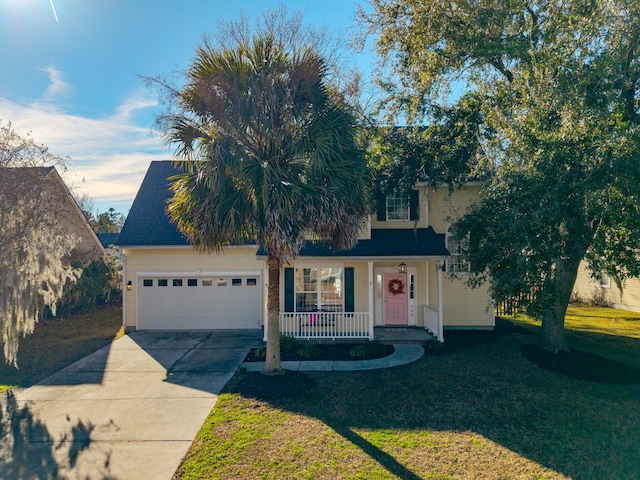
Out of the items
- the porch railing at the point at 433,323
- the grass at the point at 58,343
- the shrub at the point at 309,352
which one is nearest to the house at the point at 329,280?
the porch railing at the point at 433,323

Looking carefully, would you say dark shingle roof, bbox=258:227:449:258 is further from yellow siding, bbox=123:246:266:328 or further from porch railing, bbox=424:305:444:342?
yellow siding, bbox=123:246:266:328

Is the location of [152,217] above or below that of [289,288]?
above

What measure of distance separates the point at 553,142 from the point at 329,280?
835cm

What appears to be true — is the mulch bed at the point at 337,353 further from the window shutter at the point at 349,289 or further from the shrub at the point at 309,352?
the window shutter at the point at 349,289

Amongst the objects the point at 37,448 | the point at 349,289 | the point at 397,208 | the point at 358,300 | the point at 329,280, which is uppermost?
the point at 397,208

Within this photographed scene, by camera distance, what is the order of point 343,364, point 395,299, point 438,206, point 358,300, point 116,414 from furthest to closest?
point 438,206 < point 395,299 < point 358,300 < point 343,364 < point 116,414

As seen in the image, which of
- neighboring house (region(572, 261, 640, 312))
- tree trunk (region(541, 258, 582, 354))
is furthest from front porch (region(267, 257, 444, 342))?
neighboring house (region(572, 261, 640, 312))

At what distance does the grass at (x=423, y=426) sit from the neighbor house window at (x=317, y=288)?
4542 mm

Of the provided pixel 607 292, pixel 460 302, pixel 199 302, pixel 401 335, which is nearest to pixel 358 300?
pixel 401 335

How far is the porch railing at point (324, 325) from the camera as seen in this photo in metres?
13.1

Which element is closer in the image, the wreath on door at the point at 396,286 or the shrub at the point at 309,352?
the shrub at the point at 309,352

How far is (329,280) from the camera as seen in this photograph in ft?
46.6

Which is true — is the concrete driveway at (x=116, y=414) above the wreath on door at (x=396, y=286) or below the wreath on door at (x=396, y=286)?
below

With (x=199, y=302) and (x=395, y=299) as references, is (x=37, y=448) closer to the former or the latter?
(x=199, y=302)
